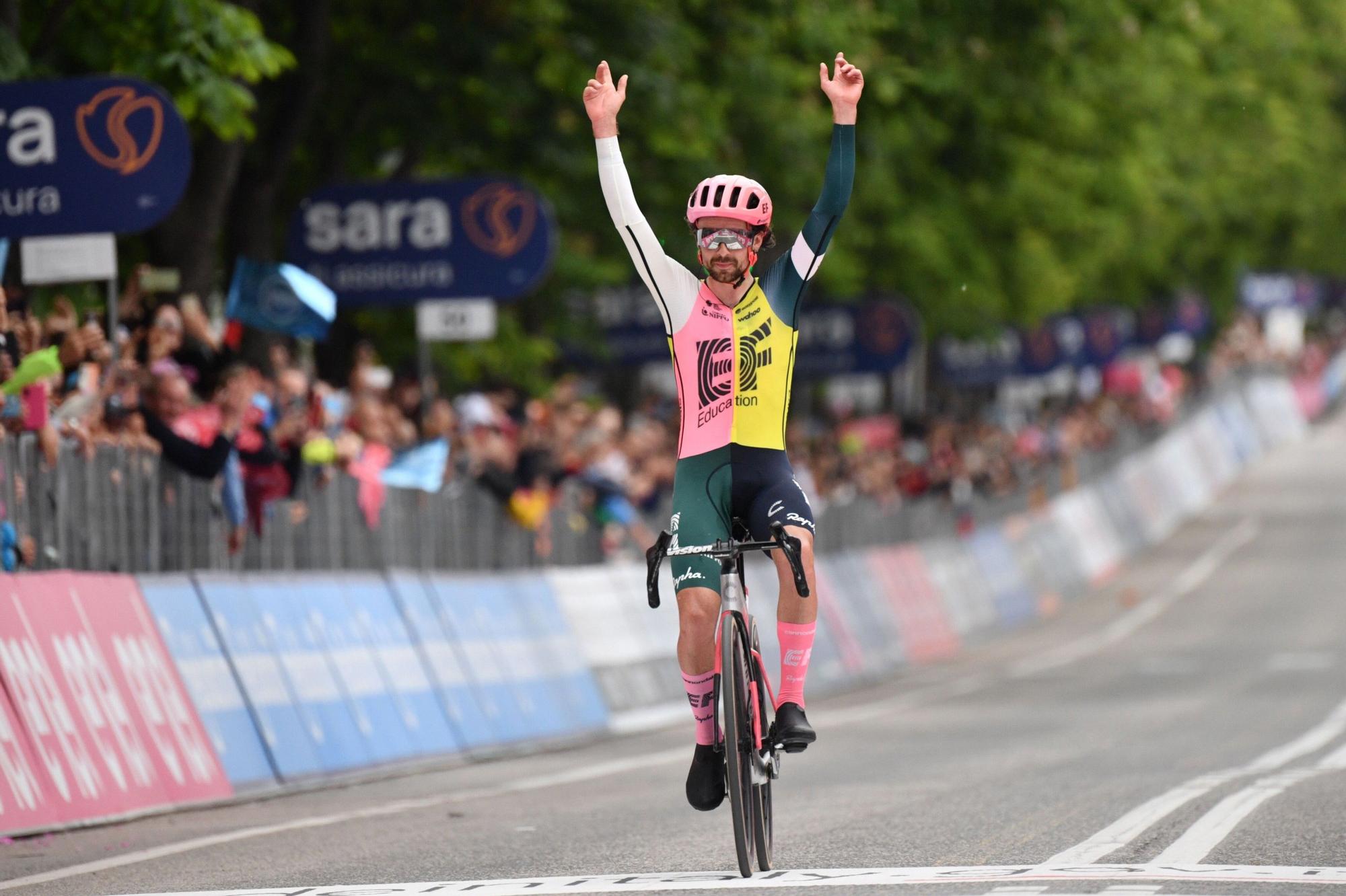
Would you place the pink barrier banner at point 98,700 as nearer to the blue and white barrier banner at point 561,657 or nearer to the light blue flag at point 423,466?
the light blue flag at point 423,466

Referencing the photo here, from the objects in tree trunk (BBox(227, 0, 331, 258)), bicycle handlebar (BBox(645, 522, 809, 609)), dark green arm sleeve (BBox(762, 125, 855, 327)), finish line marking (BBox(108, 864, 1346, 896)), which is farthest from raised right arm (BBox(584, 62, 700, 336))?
tree trunk (BBox(227, 0, 331, 258))

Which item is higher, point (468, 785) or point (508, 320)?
point (508, 320)

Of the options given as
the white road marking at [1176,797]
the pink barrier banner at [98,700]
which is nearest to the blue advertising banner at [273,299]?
the pink barrier banner at [98,700]

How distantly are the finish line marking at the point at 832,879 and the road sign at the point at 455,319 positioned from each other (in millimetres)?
10876

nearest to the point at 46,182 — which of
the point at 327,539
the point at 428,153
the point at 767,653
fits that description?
the point at 327,539

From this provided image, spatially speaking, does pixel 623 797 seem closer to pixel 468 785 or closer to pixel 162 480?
pixel 468 785

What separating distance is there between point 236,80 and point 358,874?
31.5 ft

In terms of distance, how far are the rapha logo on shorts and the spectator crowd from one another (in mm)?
4153

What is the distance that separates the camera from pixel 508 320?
26.6 metres

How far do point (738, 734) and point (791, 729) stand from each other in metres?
0.29

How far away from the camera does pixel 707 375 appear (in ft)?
31.0

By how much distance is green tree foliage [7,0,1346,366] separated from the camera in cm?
1881

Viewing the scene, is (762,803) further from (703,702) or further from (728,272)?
(728,272)

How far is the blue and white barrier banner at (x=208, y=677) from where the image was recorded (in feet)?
44.1
